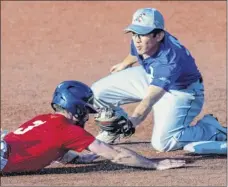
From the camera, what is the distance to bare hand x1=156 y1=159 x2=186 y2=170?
7.18 m

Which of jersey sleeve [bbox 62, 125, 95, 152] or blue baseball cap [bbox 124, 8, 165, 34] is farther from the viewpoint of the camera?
blue baseball cap [bbox 124, 8, 165, 34]

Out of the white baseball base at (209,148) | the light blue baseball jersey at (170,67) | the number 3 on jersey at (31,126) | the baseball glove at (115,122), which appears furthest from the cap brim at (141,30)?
the number 3 on jersey at (31,126)

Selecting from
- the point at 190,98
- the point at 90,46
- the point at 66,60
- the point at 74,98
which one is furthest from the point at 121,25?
the point at 74,98

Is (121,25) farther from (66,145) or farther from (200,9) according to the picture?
(66,145)

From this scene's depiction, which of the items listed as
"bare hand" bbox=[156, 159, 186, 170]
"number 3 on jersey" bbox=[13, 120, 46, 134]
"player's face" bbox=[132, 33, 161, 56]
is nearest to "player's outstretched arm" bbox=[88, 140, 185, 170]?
"bare hand" bbox=[156, 159, 186, 170]

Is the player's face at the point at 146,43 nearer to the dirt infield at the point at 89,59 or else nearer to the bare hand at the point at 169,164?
the dirt infield at the point at 89,59

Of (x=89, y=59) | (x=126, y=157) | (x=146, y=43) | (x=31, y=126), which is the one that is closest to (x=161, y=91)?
(x=146, y=43)

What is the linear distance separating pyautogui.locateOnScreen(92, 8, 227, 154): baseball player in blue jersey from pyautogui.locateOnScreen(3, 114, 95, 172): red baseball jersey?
0.61m

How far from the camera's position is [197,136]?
826 cm

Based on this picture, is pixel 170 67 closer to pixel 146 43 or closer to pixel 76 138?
pixel 146 43

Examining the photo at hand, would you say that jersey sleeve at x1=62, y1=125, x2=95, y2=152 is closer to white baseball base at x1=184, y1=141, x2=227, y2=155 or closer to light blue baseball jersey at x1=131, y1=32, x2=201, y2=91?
light blue baseball jersey at x1=131, y1=32, x2=201, y2=91

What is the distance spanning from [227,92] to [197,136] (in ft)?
10.0

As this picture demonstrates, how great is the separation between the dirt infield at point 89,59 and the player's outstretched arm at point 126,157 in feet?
0.25

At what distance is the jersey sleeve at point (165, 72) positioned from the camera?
7.66 meters
